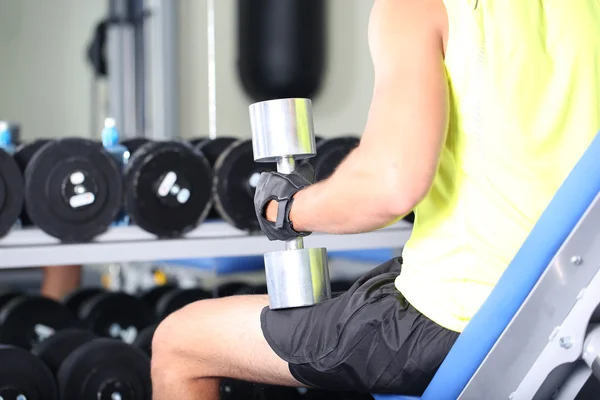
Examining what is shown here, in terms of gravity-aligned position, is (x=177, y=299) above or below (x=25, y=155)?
below

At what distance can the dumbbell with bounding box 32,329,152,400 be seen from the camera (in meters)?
1.87

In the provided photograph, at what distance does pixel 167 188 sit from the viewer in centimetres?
204

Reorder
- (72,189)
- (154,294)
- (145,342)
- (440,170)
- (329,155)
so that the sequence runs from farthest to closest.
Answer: (154,294)
(329,155)
(145,342)
(72,189)
(440,170)

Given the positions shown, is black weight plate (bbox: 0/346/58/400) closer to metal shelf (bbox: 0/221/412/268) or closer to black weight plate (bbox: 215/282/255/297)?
metal shelf (bbox: 0/221/412/268)

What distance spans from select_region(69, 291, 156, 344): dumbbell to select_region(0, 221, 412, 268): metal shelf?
1.29 ft

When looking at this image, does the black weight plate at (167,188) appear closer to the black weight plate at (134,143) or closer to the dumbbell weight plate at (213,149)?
the dumbbell weight plate at (213,149)

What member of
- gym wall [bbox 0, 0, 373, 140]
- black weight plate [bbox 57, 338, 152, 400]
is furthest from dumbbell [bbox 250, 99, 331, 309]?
gym wall [bbox 0, 0, 373, 140]

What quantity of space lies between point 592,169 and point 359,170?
0.26 meters

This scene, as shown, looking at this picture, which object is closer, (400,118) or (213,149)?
(400,118)

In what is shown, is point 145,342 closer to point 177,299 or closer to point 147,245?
point 147,245

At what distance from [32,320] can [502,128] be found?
1.65m

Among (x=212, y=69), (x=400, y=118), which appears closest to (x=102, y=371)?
(x=400, y=118)

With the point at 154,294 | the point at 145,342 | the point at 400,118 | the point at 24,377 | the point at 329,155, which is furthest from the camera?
the point at 154,294

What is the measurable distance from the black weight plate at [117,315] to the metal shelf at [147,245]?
15.5 inches
